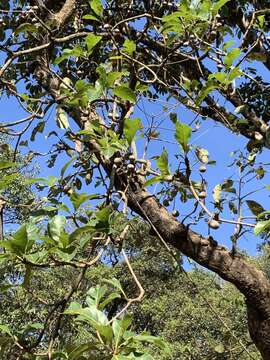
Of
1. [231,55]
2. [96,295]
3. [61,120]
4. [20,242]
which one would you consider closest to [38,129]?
[61,120]

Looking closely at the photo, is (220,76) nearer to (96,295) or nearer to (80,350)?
(96,295)

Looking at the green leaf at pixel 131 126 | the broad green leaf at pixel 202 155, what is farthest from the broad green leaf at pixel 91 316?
the broad green leaf at pixel 202 155

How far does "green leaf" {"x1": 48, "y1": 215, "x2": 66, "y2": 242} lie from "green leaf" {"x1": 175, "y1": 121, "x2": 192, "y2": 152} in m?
0.31

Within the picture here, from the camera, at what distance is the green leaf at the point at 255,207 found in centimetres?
137

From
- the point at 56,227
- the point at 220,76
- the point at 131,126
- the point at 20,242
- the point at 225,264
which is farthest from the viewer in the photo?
the point at 225,264

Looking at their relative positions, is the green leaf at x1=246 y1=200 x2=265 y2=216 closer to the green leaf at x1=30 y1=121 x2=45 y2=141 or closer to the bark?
the bark

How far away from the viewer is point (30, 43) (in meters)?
1.90

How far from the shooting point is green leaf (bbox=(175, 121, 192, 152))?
1038 mm

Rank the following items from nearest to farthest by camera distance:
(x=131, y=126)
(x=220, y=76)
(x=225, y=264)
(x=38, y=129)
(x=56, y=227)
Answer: (x=56, y=227)
(x=131, y=126)
(x=220, y=76)
(x=225, y=264)
(x=38, y=129)

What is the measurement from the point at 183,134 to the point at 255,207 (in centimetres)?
41

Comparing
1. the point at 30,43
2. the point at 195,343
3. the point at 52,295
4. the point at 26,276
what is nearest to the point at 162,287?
the point at 195,343

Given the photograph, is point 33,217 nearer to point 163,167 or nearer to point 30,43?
point 163,167

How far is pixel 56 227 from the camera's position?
864mm

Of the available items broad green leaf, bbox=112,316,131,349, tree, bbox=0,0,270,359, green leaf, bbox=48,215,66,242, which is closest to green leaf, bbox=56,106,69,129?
tree, bbox=0,0,270,359
